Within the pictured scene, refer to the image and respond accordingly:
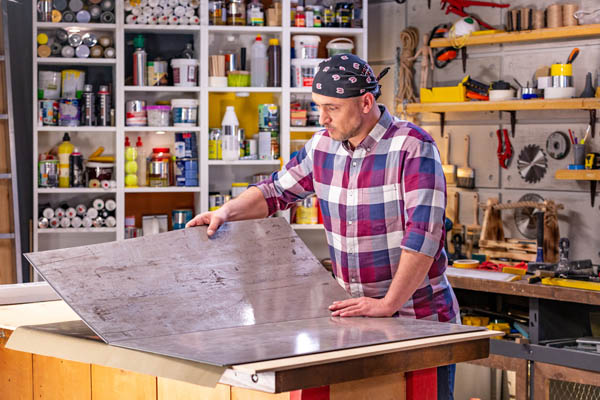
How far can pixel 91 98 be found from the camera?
14.4 ft

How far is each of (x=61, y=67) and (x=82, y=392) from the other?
2.67m

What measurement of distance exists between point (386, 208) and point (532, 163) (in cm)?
227

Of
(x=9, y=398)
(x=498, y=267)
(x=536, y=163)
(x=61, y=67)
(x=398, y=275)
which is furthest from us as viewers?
(x=61, y=67)

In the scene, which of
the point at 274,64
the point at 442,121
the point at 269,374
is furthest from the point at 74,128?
the point at 269,374

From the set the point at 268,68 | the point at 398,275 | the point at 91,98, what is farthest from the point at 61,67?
the point at 398,275

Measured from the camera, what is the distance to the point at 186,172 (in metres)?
4.46

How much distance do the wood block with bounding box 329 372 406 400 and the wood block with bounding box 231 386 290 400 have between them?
127mm

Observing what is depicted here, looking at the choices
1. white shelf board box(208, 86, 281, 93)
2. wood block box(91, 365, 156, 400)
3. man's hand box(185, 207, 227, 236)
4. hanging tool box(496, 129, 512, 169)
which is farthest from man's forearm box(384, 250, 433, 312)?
white shelf board box(208, 86, 281, 93)

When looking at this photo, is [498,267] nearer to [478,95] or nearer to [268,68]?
[478,95]

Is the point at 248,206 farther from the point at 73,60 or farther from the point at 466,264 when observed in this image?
the point at 73,60

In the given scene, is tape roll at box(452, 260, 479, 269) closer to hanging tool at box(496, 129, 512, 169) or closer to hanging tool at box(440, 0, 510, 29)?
hanging tool at box(496, 129, 512, 169)

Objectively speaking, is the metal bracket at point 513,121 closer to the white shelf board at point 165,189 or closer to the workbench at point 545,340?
the workbench at point 545,340

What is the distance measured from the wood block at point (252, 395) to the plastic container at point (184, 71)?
2.75m

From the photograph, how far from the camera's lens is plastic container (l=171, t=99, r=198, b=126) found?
4.45 metres
